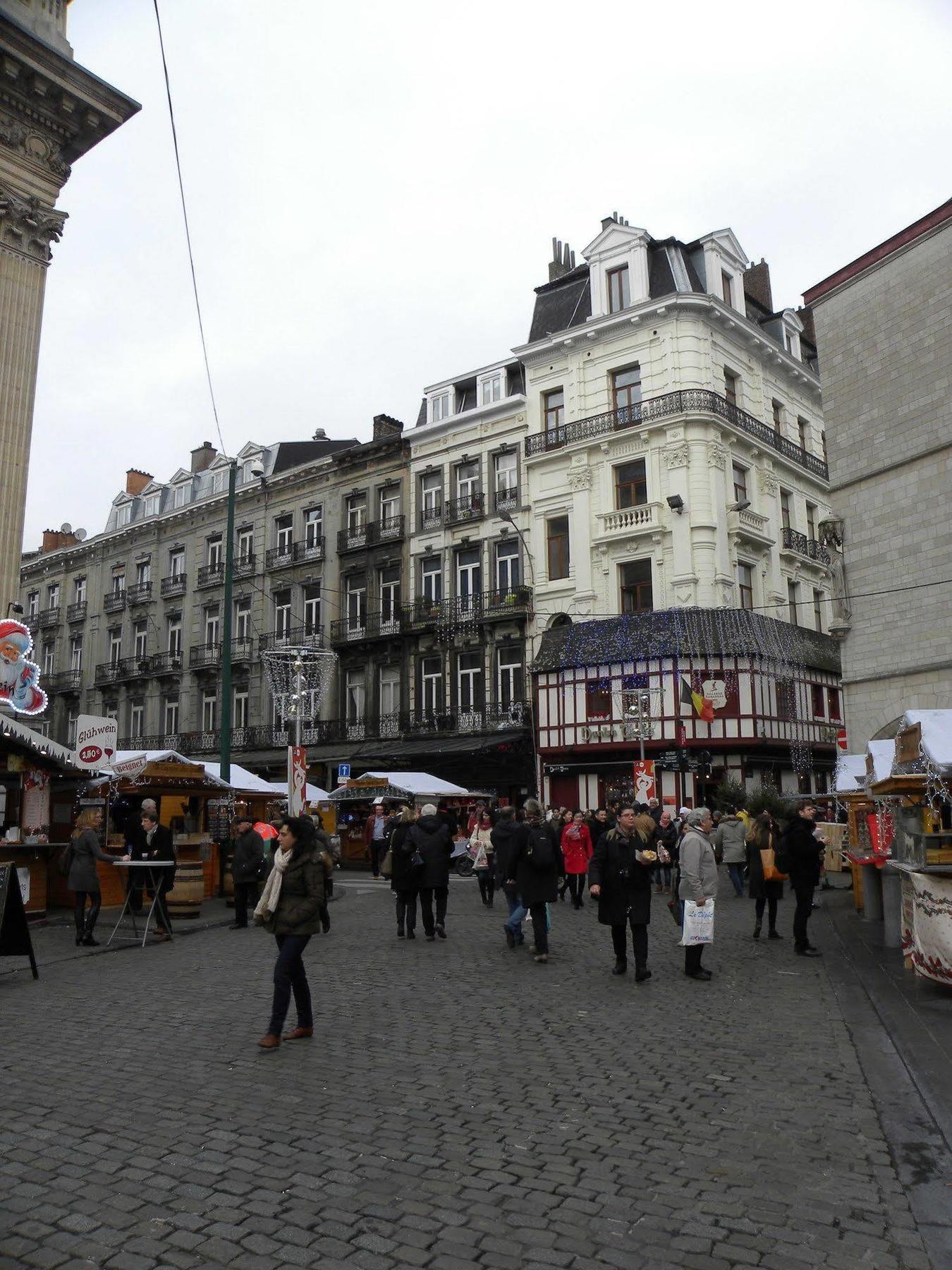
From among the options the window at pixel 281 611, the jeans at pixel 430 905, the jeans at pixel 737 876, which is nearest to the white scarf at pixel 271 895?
the jeans at pixel 430 905

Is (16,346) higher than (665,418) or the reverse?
the reverse

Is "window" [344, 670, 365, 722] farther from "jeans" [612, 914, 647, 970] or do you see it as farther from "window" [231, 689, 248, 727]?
"jeans" [612, 914, 647, 970]

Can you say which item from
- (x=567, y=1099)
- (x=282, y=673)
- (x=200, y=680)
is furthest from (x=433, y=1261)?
(x=200, y=680)

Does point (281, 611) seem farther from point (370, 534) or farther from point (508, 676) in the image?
point (508, 676)

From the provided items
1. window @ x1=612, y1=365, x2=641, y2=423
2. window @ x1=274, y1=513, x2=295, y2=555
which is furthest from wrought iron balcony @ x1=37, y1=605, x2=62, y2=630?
window @ x1=612, y1=365, x2=641, y2=423

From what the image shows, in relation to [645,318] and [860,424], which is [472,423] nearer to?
[645,318]

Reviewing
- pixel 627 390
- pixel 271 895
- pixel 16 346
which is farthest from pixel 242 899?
pixel 627 390

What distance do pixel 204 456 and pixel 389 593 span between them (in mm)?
18392

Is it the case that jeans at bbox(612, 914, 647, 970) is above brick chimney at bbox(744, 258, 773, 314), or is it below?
below

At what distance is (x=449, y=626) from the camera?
121 feet

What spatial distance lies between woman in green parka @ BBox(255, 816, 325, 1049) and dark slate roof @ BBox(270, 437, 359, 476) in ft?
131

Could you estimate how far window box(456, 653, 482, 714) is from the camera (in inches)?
1435

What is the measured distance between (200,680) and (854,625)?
105 ft

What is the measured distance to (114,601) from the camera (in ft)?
167
